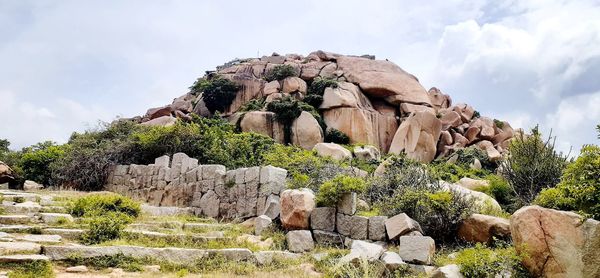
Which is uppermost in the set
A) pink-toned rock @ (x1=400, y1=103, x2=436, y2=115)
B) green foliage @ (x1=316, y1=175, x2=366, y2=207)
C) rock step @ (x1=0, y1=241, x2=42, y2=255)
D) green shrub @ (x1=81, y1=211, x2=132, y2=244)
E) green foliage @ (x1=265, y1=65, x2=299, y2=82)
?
green foliage @ (x1=265, y1=65, x2=299, y2=82)

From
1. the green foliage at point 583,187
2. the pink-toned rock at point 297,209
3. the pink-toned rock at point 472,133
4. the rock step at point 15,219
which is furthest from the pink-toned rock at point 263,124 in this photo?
the green foliage at point 583,187

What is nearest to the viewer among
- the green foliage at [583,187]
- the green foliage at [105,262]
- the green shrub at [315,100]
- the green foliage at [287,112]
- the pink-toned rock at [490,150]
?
the green foliage at [583,187]

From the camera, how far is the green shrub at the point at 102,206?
440 inches

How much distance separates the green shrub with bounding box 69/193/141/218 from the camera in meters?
11.2

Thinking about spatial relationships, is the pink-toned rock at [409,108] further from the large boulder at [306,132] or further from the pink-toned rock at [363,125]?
the large boulder at [306,132]

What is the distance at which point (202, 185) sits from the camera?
14391 mm

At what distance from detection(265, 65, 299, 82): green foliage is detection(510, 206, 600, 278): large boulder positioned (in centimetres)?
2886

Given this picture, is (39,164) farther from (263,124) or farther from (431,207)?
(431,207)

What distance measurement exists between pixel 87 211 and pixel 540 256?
9450 millimetres

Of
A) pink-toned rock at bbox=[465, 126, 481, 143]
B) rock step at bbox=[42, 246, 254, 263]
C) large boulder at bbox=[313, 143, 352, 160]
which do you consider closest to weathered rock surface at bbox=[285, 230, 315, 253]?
rock step at bbox=[42, 246, 254, 263]

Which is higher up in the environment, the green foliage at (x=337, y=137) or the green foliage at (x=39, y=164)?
the green foliage at (x=337, y=137)

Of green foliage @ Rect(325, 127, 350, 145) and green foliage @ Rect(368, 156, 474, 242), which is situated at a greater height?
green foliage @ Rect(325, 127, 350, 145)

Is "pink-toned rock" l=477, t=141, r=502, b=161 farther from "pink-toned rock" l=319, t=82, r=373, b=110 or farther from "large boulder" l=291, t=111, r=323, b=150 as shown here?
"large boulder" l=291, t=111, r=323, b=150

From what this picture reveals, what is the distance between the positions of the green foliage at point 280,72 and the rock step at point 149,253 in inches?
1056
